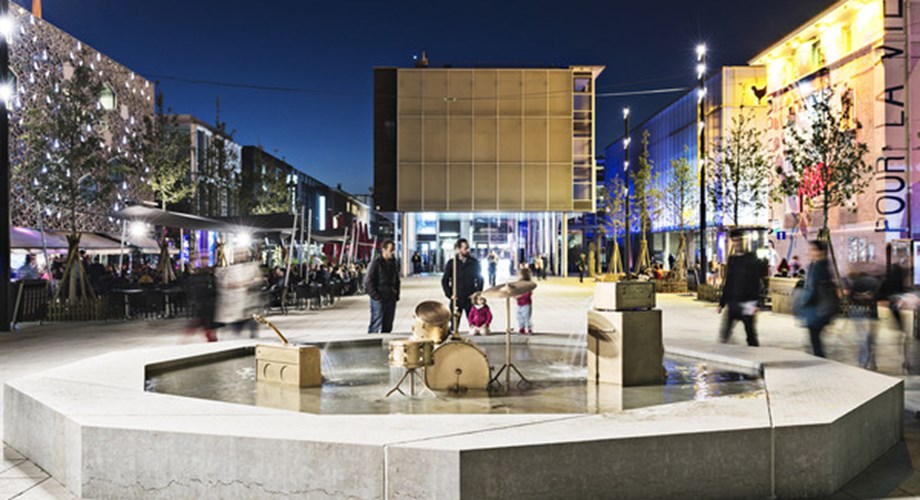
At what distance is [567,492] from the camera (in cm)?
448

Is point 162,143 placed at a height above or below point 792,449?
above

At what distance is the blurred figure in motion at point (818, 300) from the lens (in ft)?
32.8

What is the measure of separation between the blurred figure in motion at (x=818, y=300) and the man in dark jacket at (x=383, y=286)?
582 cm

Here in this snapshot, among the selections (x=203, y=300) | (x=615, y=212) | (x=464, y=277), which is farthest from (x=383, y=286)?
(x=615, y=212)

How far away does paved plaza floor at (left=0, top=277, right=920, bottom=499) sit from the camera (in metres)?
5.34

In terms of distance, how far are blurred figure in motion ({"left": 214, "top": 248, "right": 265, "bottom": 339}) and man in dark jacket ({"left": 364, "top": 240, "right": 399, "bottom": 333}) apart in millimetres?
1671

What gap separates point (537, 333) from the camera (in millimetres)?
11484

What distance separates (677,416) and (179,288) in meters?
18.2

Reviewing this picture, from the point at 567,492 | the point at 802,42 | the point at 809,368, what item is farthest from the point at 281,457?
the point at 802,42

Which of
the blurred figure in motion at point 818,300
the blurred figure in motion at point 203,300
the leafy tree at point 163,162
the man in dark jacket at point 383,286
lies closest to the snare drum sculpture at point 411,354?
the man in dark jacket at point 383,286

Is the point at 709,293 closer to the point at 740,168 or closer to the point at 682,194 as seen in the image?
the point at 740,168

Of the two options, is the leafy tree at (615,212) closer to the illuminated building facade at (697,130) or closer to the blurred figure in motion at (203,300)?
the illuminated building facade at (697,130)

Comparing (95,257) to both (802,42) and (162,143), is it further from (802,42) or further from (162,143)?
(802,42)

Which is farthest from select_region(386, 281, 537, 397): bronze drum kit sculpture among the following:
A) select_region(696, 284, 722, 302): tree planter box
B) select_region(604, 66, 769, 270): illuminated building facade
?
select_region(604, 66, 769, 270): illuminated building facade
